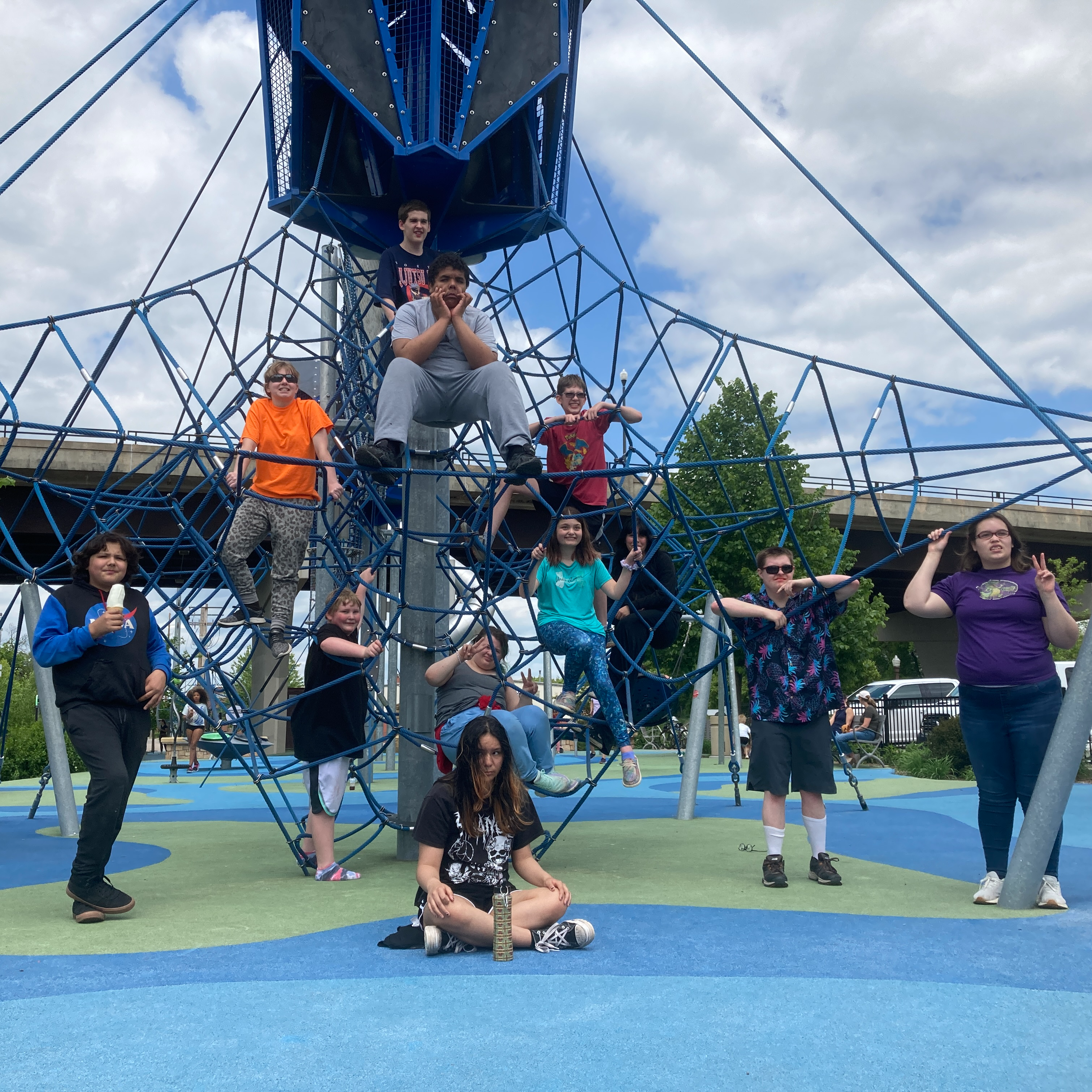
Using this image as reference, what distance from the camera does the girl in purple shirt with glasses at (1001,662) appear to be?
4.70 m

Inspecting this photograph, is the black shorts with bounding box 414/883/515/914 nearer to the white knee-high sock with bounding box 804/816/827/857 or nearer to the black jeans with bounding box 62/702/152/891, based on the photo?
the black jeans with bounding box 62/702/152/891

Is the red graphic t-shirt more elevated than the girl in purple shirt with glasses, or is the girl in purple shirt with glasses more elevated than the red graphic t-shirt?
the red graphic t-shirt

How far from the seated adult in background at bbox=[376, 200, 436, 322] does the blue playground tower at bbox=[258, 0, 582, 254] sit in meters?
0.41

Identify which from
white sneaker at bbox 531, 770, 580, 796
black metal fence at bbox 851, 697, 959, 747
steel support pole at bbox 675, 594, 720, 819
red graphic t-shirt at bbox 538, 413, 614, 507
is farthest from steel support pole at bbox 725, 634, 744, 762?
black metal fence at bbox 851, 697, 959, 747

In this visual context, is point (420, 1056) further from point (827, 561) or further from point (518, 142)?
point (827, 561)

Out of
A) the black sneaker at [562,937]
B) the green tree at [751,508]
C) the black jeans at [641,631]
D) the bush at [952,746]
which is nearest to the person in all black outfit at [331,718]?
the black jeans at [641,631]

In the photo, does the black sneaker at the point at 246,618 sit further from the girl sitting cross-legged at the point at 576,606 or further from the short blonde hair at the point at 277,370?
the girl sitting cross-legged at the point at 576,606

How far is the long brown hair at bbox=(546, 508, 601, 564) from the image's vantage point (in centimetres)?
570

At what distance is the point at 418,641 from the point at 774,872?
245cm

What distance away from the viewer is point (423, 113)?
6.80m

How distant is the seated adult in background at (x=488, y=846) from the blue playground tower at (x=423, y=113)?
4.42 m

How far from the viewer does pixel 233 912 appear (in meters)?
4.57

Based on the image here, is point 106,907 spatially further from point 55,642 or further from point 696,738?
point 696,738

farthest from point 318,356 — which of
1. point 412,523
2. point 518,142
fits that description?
point 518,142
